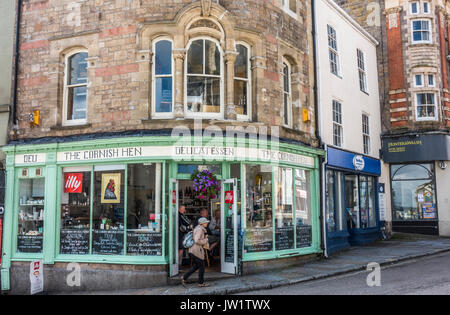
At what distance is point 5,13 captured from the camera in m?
13.8

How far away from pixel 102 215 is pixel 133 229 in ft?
3.34

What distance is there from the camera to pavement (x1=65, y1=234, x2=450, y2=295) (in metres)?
10.1

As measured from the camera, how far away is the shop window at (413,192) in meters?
20.4

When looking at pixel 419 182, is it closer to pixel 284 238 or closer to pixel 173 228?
pixel 284 238

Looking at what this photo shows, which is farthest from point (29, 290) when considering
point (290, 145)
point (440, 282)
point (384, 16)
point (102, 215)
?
point (384, 16)

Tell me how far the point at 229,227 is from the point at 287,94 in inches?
193

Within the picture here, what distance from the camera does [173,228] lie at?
11391mm

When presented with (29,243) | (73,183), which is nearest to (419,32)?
(73,183)

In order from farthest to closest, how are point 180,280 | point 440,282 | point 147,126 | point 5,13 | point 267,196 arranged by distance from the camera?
1. point 5,13
2. point 267,196
3. point 147,126
4. point 180,280
5. point 440,282

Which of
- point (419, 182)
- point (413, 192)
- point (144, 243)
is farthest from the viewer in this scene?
point (413, 192)

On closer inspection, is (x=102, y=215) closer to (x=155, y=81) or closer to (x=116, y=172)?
(x=116, y=172)

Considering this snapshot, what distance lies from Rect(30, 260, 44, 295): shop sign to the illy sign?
1174cm

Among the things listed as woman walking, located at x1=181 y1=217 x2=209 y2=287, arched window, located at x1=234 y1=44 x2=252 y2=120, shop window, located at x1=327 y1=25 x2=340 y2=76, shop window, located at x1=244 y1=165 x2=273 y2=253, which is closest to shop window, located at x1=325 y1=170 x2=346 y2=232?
shop window, located at x1=244 y1=165 x2=273 y2=253

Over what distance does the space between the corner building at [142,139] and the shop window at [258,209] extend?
0.04 m
